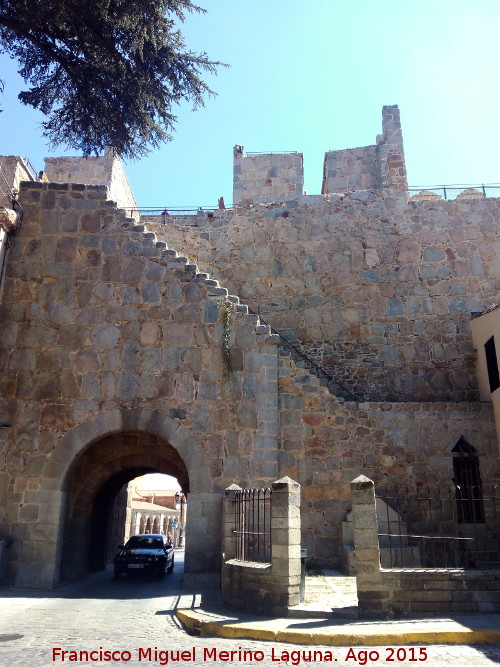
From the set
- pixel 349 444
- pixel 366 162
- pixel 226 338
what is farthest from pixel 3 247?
pixel 366 162

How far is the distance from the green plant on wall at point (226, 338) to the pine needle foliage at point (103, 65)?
12.8 feet

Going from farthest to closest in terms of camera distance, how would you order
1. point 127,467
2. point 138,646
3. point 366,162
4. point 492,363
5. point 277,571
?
point 366,162 < point 492,363 < point 127,467 < point 277,571 < point 138,646

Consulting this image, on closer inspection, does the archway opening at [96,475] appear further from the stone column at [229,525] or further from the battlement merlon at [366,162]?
the battlement merlon at [366,162]

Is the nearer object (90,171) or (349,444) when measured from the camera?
(349,444)

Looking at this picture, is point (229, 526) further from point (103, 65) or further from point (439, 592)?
point (103, 65)

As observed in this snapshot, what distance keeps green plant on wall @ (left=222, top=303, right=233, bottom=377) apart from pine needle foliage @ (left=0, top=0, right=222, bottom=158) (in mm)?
3893

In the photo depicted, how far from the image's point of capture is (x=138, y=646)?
622 cm

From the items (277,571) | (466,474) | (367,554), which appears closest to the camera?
(367,554)

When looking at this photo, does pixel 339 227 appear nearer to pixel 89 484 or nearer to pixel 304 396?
pixel 304 396

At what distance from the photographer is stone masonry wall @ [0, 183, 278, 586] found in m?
11.0

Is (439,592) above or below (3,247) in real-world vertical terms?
below

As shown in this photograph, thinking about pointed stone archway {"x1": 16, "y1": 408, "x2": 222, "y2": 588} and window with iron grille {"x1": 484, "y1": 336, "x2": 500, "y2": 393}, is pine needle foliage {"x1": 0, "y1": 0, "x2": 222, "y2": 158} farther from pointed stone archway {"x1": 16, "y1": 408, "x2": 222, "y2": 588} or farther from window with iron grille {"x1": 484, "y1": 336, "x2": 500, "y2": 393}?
window with iron grille {"x1": 484, "y1": 336, "x2": 500, "y2": 393}

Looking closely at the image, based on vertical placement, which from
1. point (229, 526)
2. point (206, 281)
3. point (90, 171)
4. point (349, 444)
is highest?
point (90, 171)

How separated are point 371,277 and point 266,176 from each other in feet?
29.8
